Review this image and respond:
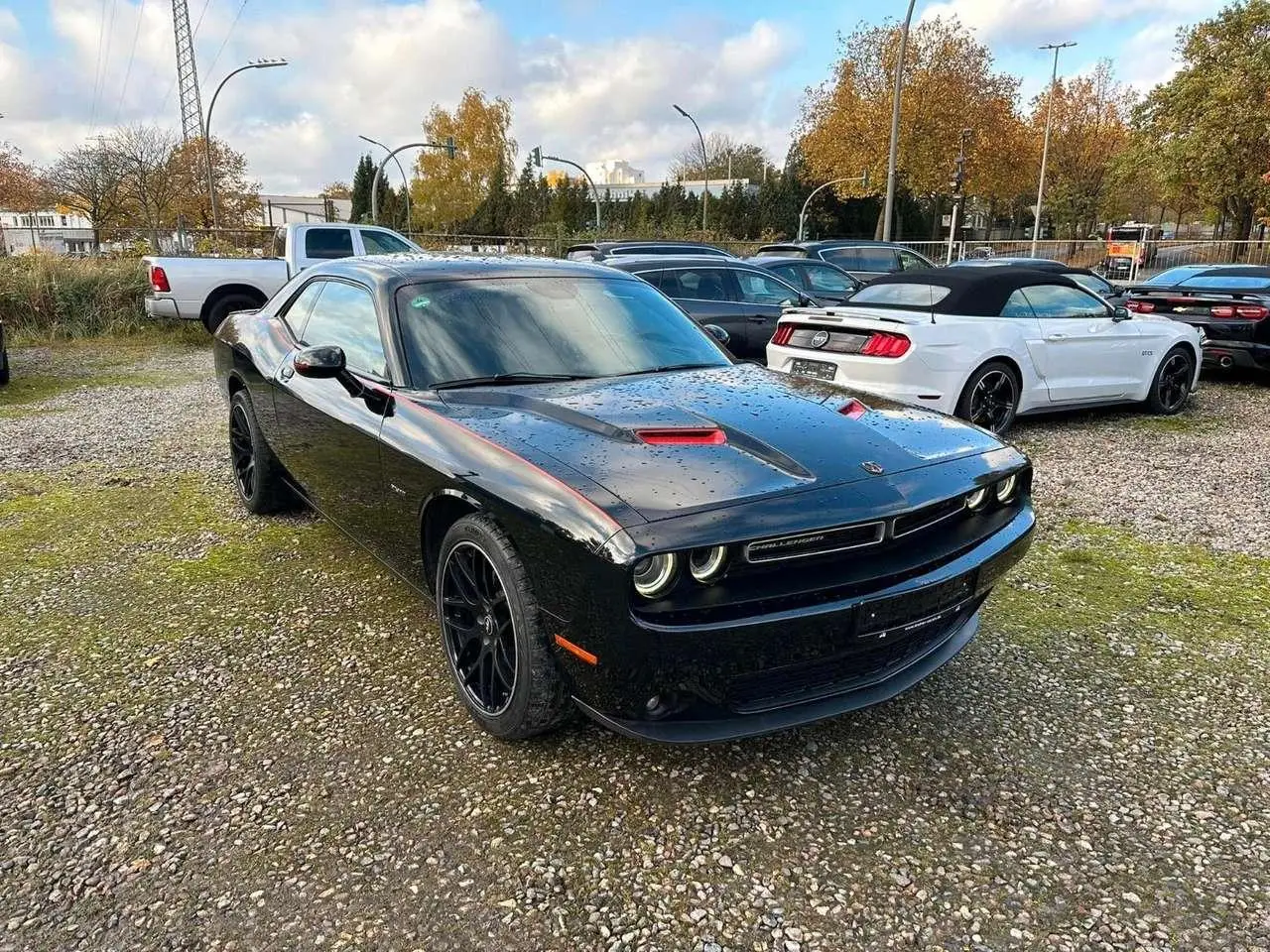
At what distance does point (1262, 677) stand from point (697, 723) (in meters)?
2.47

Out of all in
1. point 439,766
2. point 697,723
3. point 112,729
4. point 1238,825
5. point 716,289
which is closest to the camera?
point 697,723

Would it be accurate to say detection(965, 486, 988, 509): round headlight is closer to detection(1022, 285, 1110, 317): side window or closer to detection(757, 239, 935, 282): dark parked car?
detection(1022, 285, 1110, 317): side window

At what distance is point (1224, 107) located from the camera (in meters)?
32.5

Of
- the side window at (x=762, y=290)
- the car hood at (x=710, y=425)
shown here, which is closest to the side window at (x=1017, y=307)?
the side window at (x=762, y=290)

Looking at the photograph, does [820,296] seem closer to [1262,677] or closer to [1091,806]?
[1262,677]

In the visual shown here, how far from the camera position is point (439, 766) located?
2.71 metres

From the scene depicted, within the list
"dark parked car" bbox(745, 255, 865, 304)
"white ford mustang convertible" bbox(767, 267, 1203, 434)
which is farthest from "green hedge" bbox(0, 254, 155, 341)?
"white ford mustang convertible" bbox(767, 267, 1203, 434)

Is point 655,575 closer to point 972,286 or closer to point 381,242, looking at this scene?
point 972,286

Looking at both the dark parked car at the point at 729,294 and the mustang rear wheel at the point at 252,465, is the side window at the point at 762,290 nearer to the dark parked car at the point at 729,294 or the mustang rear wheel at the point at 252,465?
the dark parked car at the point at 729,294

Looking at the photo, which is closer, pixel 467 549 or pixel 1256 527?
pixel 467 549

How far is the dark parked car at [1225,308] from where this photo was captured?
9.62m

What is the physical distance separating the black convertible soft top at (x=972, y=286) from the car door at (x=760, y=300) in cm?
184

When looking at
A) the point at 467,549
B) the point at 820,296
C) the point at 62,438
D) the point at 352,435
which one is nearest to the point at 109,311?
the point at 62,438

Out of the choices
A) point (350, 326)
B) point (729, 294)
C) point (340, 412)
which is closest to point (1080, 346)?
point (729, 294)
